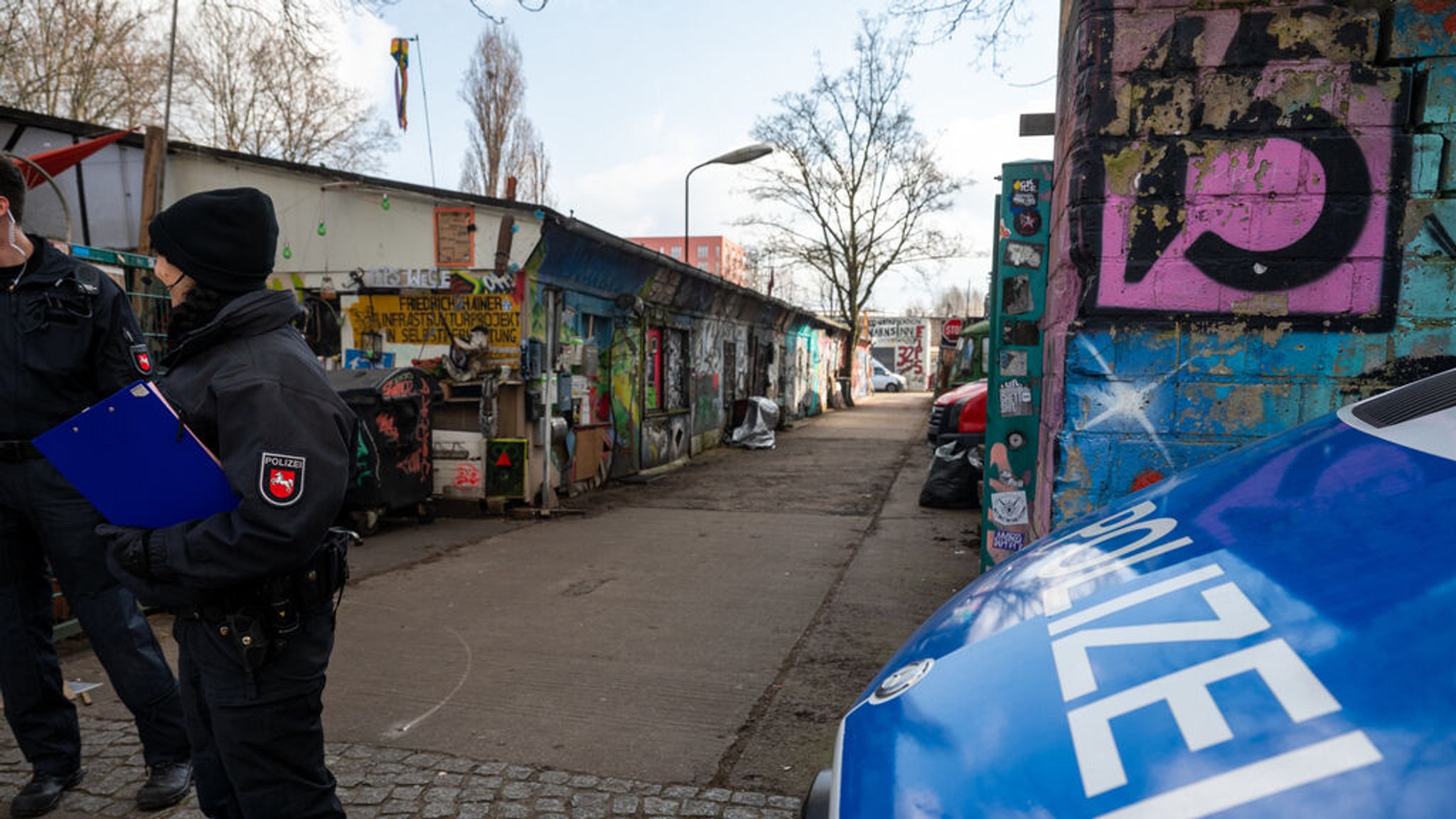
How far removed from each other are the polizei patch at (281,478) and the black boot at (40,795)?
194cm

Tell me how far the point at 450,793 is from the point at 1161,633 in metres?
2.59

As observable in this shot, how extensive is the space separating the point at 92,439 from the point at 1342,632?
2.34m

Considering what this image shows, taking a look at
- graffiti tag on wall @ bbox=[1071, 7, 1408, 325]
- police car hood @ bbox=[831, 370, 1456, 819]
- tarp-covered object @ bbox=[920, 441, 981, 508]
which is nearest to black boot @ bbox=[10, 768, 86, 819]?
police car hood @ bbox=[831, 370, 1456, 819]

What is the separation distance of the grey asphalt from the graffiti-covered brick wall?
1721 mm

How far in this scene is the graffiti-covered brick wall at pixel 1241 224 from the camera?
10.4ft

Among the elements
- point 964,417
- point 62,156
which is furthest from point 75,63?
point 964,417

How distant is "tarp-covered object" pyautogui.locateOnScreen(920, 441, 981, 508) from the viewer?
903 centimetres

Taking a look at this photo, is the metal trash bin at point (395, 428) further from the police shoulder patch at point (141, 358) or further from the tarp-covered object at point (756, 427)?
the tarp-covered object at point (756, 427)

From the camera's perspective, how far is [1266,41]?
3285 millimetres

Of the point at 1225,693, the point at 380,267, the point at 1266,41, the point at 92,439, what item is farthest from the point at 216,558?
the point at 380,267

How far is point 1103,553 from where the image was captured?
1.63 metres

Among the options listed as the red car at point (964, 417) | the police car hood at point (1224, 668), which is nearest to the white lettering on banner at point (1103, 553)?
the police car hood at point (1224, 668)

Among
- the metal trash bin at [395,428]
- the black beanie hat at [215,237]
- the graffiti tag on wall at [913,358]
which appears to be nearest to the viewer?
the black beanie hat at [215,237]

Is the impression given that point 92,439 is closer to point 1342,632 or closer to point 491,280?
point 1342,632
